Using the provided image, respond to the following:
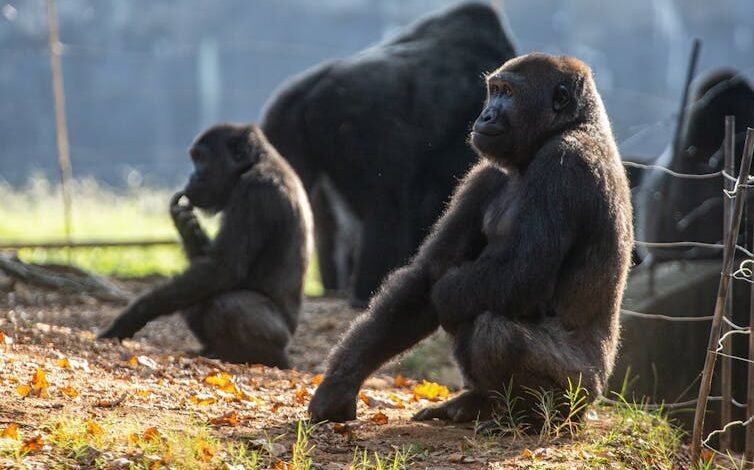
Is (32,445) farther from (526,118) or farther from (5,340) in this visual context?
(526,118)

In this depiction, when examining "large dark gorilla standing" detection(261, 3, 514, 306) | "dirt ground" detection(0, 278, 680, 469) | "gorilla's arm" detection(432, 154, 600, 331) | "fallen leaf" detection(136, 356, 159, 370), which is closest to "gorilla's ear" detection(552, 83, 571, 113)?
"gorilla's arm" detection(432, 154, 600, 331)

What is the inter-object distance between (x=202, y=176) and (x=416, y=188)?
2674 mm

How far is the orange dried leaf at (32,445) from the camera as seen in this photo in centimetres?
332

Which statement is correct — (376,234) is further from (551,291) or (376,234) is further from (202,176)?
(551,291)

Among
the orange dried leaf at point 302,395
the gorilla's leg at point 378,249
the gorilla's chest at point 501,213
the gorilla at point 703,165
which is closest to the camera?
the gorilla's chest at point 501,213

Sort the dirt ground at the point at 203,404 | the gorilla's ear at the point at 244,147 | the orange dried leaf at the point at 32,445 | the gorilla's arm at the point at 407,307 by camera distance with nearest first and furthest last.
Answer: the orange dried leaf at the point at 32,445, the dirt ground at the point at 203,404, the gorilla's arm at the point at 407,307, the gorilla's ear at the point at 244,147

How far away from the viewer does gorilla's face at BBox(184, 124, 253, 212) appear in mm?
6402

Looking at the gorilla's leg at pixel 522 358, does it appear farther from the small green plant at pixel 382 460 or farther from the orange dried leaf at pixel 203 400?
the orange dried leaf at pixel 203 400

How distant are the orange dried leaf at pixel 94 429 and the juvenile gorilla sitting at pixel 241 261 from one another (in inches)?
94.2

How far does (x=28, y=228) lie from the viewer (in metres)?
15.2

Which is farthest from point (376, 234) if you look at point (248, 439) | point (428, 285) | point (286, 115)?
point (248, 439)

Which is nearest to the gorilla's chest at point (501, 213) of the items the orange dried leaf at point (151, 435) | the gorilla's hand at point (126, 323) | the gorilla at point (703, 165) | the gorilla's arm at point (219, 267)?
the orange dried leaf at point (151, 435)

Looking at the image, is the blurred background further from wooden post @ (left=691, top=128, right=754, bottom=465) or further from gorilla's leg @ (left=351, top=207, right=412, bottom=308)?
wooden post @ (left=691, top=128, right=754, bottom=465)

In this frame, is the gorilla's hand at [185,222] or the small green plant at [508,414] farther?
the gorilla's hand at [185,222]
